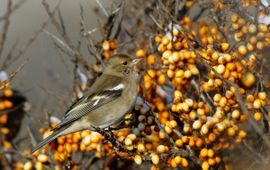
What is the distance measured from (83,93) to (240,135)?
87.2 inches

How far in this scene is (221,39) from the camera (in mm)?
6195

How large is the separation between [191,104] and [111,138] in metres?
0.87

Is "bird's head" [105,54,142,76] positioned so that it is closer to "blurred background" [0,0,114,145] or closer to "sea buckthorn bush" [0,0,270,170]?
"sea buckthorn bush" [0,0,270,170]

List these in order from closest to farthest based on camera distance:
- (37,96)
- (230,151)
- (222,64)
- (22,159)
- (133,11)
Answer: (222,64) → (230,151) → (22,159) → (133,11) → (37,96)

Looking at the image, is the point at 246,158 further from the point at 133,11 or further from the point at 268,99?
the point at 133,11

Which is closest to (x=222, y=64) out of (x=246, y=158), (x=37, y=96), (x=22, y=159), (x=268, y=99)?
(x=268, y=99)

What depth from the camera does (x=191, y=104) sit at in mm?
5219

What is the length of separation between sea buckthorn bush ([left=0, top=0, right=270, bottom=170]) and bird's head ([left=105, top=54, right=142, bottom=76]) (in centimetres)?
15

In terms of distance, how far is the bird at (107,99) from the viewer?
602cm

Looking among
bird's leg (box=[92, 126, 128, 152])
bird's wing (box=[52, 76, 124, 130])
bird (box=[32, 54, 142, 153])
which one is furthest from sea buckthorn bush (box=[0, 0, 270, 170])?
bird's wing (box=[52, 76, 124, 130])

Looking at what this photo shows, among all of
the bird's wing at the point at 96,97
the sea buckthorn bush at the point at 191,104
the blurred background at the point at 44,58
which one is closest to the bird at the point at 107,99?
the bird's wing at the point at 96,97

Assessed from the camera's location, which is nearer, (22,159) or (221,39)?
(221,39)

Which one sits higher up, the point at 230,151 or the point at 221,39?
the point at 221,39

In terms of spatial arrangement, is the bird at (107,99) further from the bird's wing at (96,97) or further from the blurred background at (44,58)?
the blurred background at (44,58)
